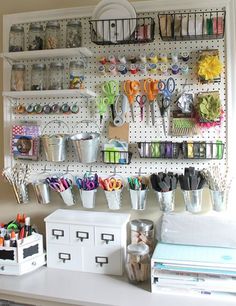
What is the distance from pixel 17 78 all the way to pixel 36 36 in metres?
0.22

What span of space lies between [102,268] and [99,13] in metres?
1.11

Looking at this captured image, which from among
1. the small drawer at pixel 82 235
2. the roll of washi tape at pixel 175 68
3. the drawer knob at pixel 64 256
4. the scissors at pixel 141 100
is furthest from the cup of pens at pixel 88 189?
the roll of washi tape at pixel 175 68

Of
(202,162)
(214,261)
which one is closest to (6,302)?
(214,261)

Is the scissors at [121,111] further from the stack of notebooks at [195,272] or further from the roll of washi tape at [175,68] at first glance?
the stack of notebooks at [195,272]

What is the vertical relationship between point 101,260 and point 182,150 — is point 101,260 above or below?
below

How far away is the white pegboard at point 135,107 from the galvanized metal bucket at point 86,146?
64 millimetres

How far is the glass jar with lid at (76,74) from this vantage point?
1.60m

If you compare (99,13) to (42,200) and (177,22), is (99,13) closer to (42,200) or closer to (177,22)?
(177,22)

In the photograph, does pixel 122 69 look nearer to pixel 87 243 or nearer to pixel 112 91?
pixel 112 91

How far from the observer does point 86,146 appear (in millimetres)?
1559

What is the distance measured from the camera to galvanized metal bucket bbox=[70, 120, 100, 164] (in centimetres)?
156

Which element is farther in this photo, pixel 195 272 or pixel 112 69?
pixel 112 69

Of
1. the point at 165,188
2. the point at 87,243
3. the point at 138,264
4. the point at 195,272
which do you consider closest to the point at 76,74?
the point at 165,188

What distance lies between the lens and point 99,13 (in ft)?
5.22
